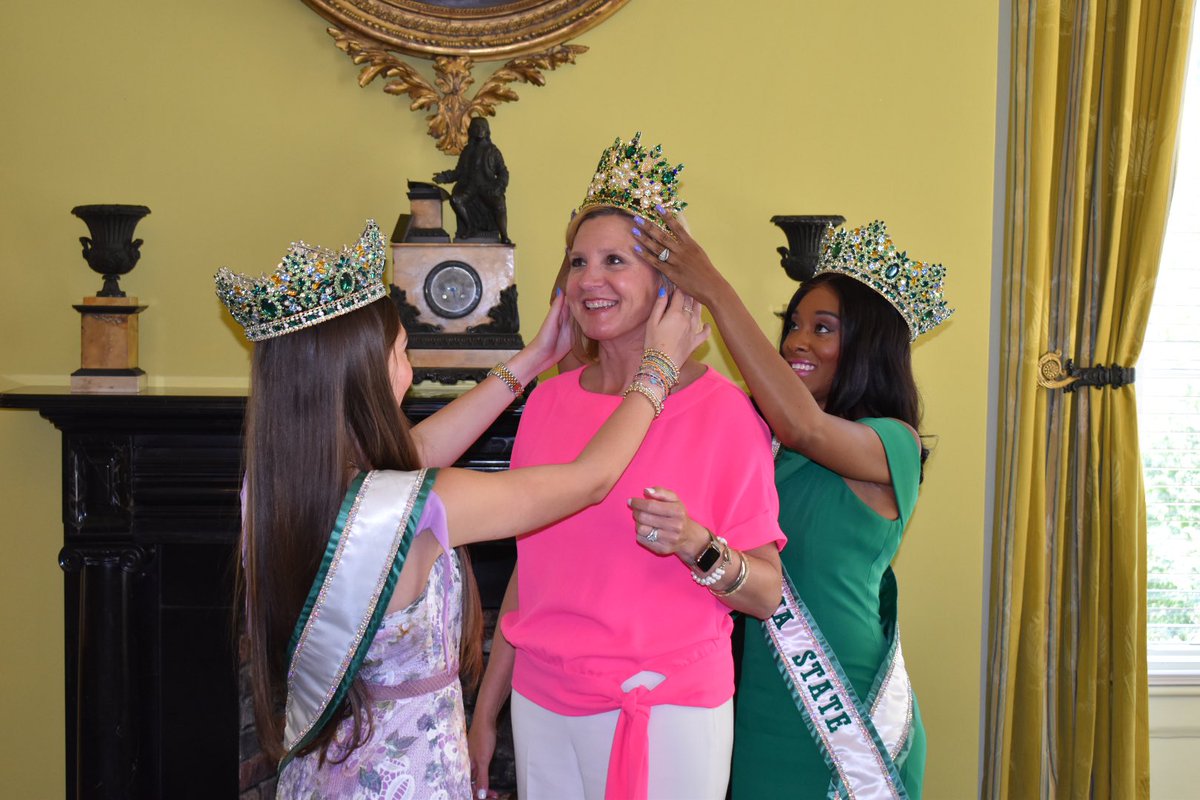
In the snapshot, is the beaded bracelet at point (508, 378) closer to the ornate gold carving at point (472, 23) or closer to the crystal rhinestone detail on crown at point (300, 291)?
the crystal rhinestone detail on crown at point (300, 291)

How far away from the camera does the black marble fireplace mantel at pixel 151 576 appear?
2.36 metres

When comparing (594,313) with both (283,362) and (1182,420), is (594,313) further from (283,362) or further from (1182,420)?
(1182,420)

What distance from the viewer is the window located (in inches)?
118

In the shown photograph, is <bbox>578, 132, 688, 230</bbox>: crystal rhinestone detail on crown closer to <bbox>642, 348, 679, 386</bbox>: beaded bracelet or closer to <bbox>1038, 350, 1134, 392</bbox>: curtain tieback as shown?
<bbox>642, 348, 679, 386</bbox>: beaded bracelet

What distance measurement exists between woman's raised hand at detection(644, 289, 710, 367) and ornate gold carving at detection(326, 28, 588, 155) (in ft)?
3.50

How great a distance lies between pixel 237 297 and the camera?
1328mm

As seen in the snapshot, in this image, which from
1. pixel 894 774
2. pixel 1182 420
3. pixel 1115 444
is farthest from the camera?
pixel 1182 420

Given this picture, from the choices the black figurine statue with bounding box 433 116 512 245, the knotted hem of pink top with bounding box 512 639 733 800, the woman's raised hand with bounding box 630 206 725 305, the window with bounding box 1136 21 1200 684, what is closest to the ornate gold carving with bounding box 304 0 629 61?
the black figurine statue with bounding box 433 116 512 245

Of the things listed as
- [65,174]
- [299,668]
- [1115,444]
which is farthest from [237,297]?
[1115,444]

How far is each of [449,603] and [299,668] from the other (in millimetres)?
210

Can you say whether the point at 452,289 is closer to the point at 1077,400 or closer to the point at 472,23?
the point at 472,23

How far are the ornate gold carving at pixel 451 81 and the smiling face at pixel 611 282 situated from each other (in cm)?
98

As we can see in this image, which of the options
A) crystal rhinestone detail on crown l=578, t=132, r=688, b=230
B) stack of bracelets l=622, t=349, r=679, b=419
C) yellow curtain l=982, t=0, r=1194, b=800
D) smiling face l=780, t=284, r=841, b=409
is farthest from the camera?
yellow curtain l=982, t=0, r=1194, b=800

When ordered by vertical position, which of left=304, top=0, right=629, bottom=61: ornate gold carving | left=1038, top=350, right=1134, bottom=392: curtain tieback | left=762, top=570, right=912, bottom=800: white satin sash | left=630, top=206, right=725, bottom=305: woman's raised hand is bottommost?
left=762, top=570, right=912, bottom=800: white satin sash
